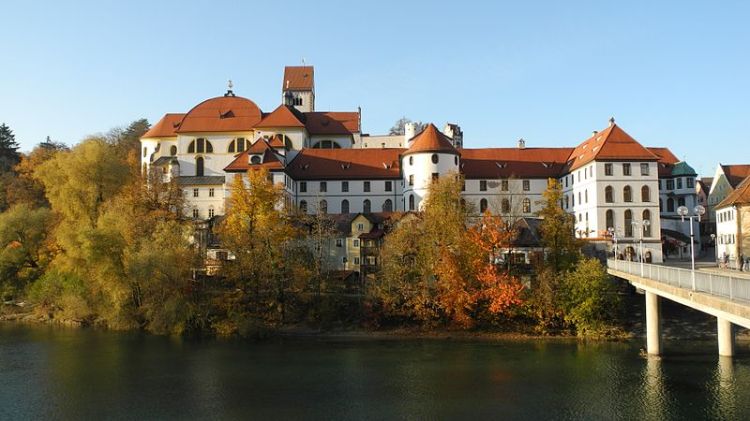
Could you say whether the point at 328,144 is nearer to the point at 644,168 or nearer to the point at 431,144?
the point at 431,144

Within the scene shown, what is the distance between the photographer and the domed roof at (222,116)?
65438 mm

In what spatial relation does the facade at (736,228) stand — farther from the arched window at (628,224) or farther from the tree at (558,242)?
the tree at (558,242)

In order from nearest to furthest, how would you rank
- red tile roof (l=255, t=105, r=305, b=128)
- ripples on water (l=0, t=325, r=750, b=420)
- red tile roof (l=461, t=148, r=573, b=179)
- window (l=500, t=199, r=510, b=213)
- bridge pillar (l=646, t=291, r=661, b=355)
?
ripples on water (l=0, t=325, r=750, b=420)
bridge pillar (l=646, t=291, r=661, b=355)
window (l=500, t=199, r=510, b=213)
red tile roof (l=461, t=148, r=573, b=179)
red tile roof (l=255, t=105, r=305, b=128)

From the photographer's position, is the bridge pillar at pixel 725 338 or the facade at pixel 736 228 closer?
the bridge pillar at pixel 725 338

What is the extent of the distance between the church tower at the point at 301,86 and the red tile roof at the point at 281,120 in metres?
23.4

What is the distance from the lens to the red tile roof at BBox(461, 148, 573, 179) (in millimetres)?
61750

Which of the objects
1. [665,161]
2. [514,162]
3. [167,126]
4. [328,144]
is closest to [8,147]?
[167,126]

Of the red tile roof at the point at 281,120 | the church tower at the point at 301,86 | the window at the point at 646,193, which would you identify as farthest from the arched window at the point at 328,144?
the window at the point at 646,193

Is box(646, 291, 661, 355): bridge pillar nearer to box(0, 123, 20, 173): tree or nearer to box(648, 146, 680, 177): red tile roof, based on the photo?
box(648, 146, 680, 177): red tile roof

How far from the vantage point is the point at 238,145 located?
215ft

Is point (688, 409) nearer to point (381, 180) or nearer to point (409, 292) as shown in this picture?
point (409, 292)

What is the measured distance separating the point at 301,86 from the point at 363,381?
70.6 meters

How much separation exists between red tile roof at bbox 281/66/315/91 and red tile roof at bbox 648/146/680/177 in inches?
1907

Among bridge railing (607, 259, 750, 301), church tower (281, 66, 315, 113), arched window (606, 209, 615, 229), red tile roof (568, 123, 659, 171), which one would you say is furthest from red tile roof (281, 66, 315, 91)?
bridge railing (607, 259, 750, 301)
